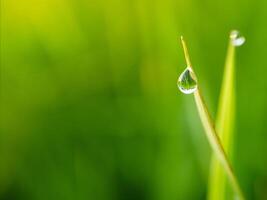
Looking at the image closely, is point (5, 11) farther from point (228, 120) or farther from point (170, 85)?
point (228, 120)

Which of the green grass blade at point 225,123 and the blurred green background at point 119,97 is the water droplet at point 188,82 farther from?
the blurred green background at point 119,97

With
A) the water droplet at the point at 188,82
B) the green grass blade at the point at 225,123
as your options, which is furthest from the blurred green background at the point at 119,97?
the water droplet at the point at 188,82

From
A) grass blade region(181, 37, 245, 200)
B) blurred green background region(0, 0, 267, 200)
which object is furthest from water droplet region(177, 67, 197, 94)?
blurred green background region(0, 0, 267, 200)

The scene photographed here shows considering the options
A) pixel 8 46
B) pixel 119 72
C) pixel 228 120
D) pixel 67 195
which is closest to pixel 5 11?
pixel 8 46

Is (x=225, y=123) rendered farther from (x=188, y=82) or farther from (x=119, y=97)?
(x=119, y=97)

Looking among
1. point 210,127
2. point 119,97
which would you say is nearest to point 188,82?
point 210,127
